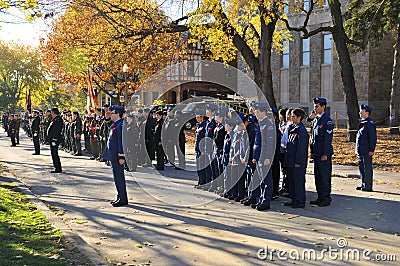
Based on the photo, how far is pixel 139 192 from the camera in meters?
11.8

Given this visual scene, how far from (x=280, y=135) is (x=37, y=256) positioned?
6.07 meters

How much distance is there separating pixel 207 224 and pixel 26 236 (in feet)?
9.55

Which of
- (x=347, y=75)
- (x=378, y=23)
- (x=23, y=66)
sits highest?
(x=23, y=66)

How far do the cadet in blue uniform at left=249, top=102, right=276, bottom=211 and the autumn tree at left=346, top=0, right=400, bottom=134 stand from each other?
14188 mm

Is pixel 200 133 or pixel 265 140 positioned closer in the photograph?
pixel 265 140

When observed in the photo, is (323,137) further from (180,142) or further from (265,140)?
(180,142)

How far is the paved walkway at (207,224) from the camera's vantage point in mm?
6746

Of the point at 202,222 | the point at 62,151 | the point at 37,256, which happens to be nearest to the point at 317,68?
the point at 62,151

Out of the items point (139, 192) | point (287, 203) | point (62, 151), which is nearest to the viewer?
point (287, 203)

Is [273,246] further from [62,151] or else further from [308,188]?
[62,151]

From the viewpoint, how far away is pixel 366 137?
1116 cm

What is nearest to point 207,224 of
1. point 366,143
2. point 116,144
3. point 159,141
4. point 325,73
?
point 116,144

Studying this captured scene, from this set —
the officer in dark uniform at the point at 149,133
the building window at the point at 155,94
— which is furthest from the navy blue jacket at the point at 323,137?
the building window at the point at 155,94

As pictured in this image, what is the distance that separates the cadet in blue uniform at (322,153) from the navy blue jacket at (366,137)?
153cm
